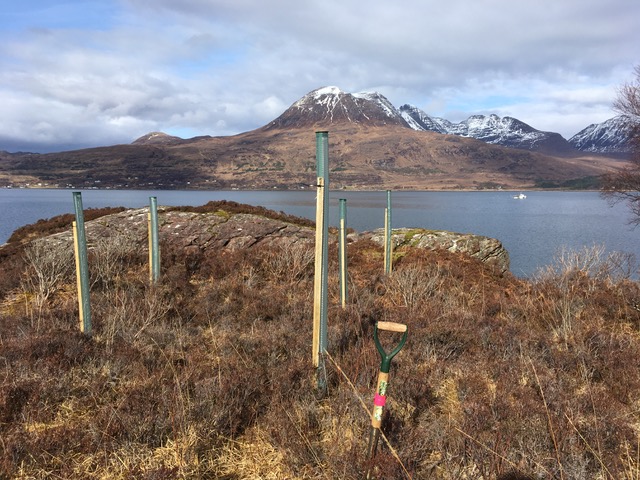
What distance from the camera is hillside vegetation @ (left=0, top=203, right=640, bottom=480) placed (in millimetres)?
2928

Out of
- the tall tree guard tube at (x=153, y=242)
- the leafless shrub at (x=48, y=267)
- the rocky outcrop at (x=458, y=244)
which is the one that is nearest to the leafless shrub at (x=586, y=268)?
the rocky outcrop at (x=458, y=244)

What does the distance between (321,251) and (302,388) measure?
131cm

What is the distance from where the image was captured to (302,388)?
3.84 meters

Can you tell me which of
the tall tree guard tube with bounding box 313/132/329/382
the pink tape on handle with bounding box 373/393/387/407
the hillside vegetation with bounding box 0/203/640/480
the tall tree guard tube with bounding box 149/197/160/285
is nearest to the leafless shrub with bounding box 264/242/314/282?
the hillside vegetation with bounding box 0/203/640/480

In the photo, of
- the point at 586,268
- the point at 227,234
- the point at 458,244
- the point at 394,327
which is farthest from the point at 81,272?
the point at 586,268

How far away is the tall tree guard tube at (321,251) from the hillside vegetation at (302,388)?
0.21 metres

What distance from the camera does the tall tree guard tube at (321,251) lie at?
3740 millimetres

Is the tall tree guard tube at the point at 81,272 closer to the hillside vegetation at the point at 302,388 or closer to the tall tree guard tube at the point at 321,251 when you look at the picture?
the hillside vegetation at the point at 302,388

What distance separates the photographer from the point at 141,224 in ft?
34.7

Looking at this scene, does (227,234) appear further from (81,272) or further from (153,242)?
(81,272)

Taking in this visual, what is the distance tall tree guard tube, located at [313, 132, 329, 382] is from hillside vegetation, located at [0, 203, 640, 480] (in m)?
0.21

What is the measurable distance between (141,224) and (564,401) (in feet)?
32.7

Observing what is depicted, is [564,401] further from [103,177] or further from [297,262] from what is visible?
[103,177]

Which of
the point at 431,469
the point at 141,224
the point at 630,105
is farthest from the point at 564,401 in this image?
the point at 630,105
